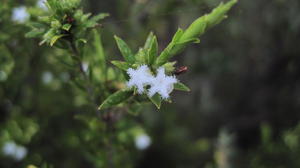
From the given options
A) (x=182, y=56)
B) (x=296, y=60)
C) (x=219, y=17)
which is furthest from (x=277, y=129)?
(x=219, y=17)

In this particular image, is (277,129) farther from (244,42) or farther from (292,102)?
(244,42)

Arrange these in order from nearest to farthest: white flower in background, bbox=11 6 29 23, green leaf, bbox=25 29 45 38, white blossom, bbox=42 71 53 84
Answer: green leaf, bbox=25 29 45 38
white flower in background, bbox=11 6 29 23
white blossom, bbox=42 71 53 84

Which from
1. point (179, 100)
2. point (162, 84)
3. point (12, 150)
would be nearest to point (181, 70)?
point (162, 84)

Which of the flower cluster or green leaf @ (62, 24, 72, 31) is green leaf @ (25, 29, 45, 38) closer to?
green leaf @ (62, 24, 72, 31)

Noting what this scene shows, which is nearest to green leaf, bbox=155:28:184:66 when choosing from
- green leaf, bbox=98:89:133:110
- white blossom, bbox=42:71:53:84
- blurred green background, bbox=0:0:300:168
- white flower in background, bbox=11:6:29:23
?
green leaf, bbox=98:89:133:110

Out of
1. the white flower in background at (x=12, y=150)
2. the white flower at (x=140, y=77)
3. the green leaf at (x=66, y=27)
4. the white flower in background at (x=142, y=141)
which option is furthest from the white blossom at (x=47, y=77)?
the white flower at (x=140, y=77)

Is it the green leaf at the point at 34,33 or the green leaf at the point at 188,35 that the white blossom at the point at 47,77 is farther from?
the green leaf at the point at 188,35

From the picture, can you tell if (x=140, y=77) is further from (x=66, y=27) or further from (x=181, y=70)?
(x=66, y=27)
